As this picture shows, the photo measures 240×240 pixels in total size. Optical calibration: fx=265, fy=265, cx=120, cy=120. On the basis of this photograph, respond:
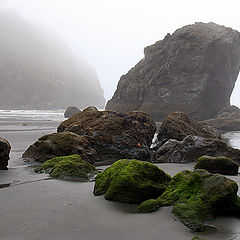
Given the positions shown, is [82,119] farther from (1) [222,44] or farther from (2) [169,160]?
(1) [222,44]

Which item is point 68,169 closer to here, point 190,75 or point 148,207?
point 148,207

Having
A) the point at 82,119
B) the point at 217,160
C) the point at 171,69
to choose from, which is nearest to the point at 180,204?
the point at 217,160

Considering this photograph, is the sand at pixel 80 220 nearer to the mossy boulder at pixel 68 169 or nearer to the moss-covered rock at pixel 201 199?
the moss-covered rock at pixel 201 199

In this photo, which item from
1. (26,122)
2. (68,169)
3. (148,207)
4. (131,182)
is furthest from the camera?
(26,122)

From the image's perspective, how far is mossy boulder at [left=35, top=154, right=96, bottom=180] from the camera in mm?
6043

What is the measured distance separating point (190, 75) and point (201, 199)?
39.3m

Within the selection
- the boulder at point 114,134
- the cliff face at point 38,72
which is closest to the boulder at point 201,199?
the boulder at point 114,134

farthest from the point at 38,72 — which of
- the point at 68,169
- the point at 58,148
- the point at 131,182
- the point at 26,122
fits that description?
the point at 131,182

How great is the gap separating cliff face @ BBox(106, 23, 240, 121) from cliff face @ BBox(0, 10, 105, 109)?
82710 mm

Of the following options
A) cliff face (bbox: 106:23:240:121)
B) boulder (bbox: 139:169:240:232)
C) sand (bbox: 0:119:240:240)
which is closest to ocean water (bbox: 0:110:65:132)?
sand (bbox: 0:119:240:240)

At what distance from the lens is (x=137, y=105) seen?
44312 mm

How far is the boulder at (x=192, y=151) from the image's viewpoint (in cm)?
882

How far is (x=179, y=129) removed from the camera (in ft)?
A: 37.8

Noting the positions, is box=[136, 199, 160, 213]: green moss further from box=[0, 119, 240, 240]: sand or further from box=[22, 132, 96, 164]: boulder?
box=[22, 132, 96, 164]: boulder
